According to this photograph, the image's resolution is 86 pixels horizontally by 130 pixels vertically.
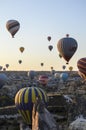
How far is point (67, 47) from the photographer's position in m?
32.9

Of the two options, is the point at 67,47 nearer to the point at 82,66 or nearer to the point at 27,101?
the point at 82,66

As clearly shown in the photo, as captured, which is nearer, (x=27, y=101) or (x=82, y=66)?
(x=27, y=101)

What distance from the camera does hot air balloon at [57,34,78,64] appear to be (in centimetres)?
3312

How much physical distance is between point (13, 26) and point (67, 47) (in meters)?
9.32

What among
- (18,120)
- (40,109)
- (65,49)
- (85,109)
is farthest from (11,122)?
(40,109)

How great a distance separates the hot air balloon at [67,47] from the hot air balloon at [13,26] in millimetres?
7289

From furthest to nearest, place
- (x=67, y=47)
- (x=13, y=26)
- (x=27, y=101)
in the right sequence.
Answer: (x=13, y=26) → (x=67, y=47) → (x=27, y=101)

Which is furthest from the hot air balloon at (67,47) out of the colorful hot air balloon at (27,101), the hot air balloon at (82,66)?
the colorful hot air balloon at (27,101)

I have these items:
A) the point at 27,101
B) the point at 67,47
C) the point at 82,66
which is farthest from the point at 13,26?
the point at 27,101

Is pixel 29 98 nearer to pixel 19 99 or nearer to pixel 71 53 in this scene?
pixel 19 99

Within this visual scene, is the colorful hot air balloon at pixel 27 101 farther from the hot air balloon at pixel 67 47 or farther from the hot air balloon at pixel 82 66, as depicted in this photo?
the hot air balloon at pixel 67 47

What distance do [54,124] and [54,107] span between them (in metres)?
18.5

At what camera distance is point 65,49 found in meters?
33.2

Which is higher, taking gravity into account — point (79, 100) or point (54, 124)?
point (79, 100)
